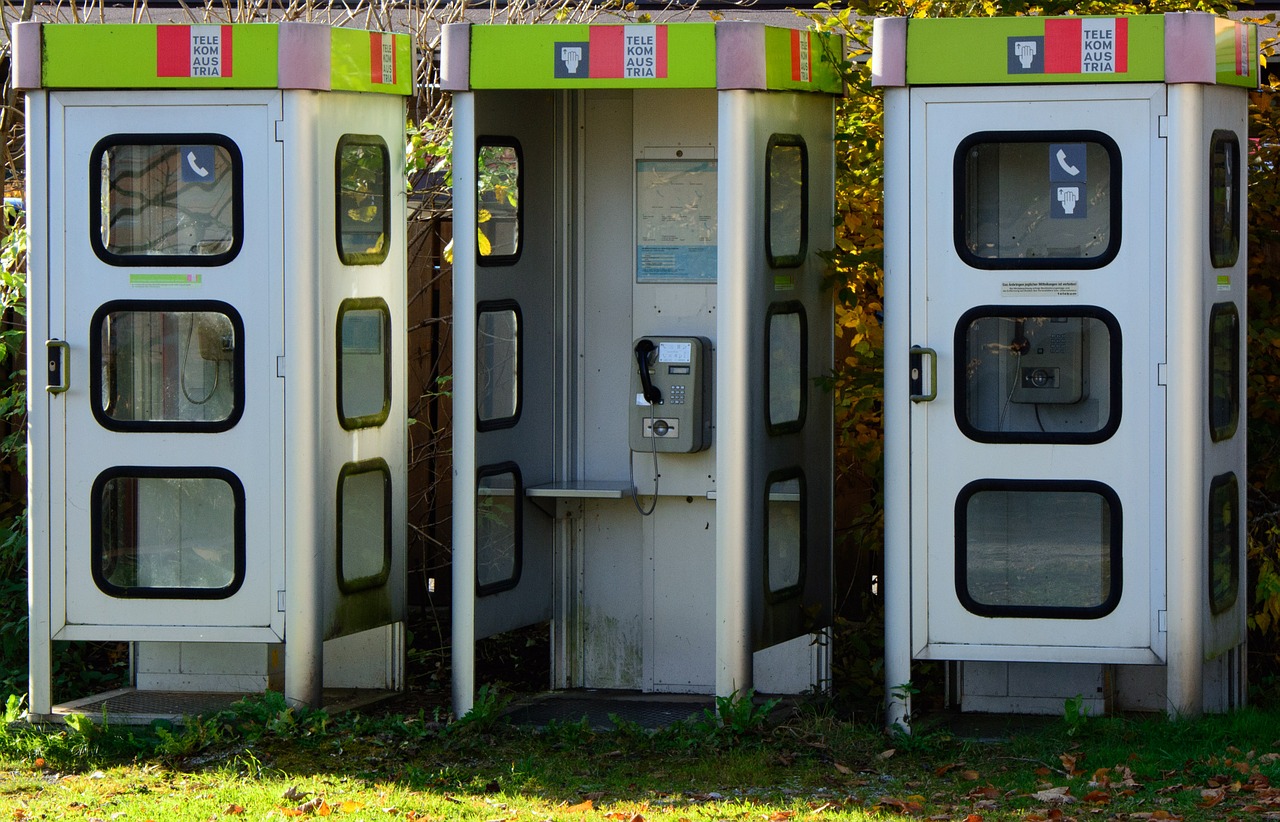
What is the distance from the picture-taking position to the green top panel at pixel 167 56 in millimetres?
6258

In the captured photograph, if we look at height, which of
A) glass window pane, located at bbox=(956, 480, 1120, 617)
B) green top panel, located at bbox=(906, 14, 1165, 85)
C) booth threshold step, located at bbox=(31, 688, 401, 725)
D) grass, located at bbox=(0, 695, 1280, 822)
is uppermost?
green top panel, located at bbox=(906, 14, 1165, 85)

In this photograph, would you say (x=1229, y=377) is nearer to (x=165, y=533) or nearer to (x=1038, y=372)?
(x=1038, y=372)

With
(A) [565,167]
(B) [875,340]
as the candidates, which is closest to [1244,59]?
(B) [875,340]

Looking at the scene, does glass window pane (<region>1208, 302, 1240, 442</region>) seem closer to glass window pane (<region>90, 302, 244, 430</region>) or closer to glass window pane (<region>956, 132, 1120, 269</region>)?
glass window pane (<region>956, 132, 1120, 269</region>)

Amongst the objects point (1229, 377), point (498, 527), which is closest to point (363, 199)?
point (498, 527)

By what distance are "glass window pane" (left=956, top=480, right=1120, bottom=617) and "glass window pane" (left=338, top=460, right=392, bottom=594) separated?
218cm

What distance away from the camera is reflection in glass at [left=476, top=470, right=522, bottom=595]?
6.74 metres

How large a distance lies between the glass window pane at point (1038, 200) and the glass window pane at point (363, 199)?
2129 mm

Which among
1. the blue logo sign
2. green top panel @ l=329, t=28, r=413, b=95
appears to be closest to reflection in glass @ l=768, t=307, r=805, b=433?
green top panel @ l=329, t=28, r=413, b=95

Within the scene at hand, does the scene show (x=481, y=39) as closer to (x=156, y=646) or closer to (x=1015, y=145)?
(x=1015, y=145)

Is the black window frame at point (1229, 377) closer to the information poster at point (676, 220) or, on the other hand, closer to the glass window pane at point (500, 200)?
the information poster at point (676, 220)

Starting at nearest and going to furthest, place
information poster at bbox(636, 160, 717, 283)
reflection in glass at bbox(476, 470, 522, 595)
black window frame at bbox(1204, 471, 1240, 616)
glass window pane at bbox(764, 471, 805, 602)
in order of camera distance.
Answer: black window frame at bbox(1204, 471, 1240, 616) → glass window pane at bbox(764, 471, 805, 602) → reflection in glass at bbox(476, 470, 522, 595) → information poster at bbox(636, 160, 717, 283)

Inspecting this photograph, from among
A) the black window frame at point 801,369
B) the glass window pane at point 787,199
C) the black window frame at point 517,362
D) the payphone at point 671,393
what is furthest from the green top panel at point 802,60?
the black window frame at point 517,362

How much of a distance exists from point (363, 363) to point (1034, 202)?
249 centimetres
